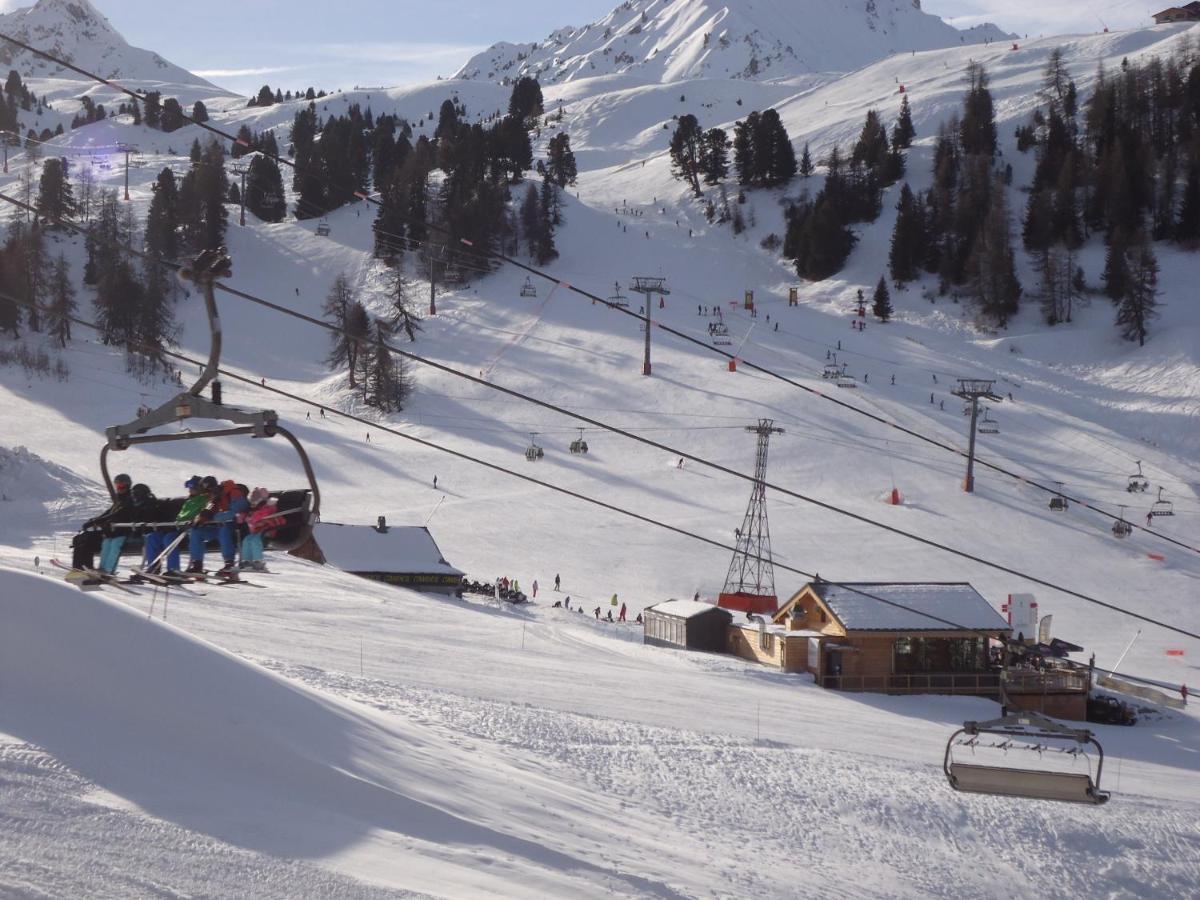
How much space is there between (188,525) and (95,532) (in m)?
0.94

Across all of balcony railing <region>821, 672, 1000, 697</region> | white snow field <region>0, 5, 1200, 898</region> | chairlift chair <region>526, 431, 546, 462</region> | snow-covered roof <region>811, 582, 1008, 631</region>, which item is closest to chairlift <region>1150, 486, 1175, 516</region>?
white snow field <region>0, 5, 1200, 898</region>

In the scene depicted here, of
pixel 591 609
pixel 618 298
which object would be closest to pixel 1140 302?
pixel 618 298

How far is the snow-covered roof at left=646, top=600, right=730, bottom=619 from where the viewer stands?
3047 centimetres

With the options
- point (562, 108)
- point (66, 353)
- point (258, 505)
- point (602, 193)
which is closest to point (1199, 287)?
point (602, 193)

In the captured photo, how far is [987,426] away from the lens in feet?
168

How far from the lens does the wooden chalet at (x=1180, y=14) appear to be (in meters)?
126

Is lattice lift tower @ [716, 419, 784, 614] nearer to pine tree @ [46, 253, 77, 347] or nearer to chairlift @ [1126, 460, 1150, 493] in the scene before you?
chairlift @ [1126, 460, 1150, 493]

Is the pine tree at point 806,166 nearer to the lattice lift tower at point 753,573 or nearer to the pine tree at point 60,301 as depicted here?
the pine tree at point 60,301

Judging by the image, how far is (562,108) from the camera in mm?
147125

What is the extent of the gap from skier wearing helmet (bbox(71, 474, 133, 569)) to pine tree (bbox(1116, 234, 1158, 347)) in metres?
63.6

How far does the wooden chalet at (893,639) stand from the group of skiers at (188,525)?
61.7 ft

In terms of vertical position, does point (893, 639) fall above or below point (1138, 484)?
above

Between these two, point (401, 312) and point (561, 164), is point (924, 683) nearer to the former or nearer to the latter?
point (401, 312)

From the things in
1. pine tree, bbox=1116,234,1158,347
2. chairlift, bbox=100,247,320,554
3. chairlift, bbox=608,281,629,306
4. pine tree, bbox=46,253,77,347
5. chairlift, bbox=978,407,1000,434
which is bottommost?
chairlift, bbox=978,407,1000,434
